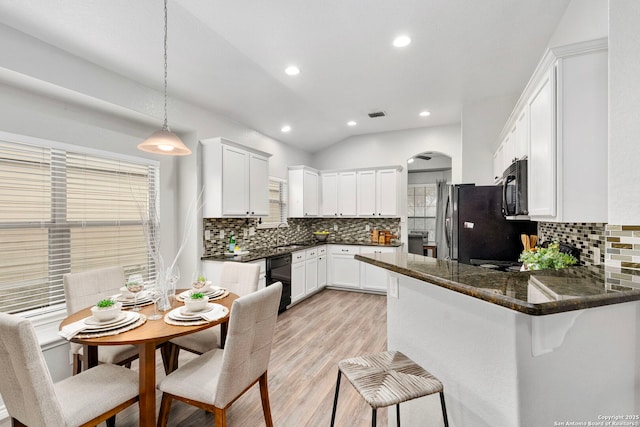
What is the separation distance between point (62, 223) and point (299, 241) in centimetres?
384

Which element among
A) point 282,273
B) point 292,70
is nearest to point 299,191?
point 282,273

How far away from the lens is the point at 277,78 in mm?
3424

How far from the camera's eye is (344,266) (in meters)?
5.54

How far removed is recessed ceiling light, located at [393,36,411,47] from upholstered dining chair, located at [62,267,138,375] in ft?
10.4

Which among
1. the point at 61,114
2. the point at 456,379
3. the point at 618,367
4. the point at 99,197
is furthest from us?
the point at 99,197

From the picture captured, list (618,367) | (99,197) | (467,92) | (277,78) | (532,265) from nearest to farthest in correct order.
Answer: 1. (618,367)
2. (532,265)
3. (99,197)
4. (277,78)
5. (467,92)

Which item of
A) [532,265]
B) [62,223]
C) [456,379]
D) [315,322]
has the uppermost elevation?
[62,223]

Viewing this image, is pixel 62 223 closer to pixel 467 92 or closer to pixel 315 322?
pixel 315 322

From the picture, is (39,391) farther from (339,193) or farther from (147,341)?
(339,193)

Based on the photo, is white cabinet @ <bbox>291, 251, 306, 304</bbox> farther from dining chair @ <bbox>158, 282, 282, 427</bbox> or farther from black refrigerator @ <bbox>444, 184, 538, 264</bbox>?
dining chair @ <bbox>158, 282, 282, 427</bbox>

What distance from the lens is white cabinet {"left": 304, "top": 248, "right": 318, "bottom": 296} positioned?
5.02 m

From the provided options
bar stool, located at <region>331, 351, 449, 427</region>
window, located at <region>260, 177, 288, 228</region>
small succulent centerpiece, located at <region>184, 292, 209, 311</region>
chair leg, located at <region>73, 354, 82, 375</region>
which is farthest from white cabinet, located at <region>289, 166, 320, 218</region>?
bar stool, located at <region>331, 351, 449, 427</region>

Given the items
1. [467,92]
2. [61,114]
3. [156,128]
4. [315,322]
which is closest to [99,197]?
[61,114]

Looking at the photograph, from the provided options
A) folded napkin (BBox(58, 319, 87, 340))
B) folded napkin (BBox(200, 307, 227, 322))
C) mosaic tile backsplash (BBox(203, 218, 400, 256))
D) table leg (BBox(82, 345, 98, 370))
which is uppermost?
mosaic tile backsplash (BBox(203, 218, 400, 256))
